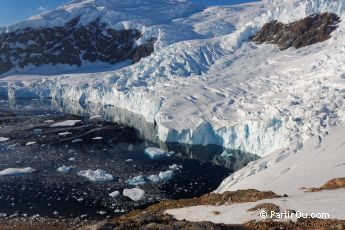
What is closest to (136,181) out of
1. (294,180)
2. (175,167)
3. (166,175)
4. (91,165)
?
(166,175)

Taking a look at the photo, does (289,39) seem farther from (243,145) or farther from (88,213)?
(88,213)

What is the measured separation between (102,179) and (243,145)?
15299 mm

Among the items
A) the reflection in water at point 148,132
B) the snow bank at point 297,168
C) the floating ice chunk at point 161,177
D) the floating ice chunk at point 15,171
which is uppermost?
the snow bank at point 297,168

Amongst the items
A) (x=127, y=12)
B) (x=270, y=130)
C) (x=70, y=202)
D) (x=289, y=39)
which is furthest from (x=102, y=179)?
(x=127, y=12)

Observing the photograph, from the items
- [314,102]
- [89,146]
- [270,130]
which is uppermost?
[314,102]

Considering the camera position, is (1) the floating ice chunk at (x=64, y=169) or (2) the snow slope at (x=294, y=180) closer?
(2) the snow slope at (x=294, y=180)

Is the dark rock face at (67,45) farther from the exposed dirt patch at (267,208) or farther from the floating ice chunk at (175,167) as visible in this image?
the exposed dirt patch at (267,208)

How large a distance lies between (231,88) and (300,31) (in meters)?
18.5

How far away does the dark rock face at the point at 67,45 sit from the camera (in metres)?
100

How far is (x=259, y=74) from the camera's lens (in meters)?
57.2

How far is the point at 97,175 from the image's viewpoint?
36.6 metres

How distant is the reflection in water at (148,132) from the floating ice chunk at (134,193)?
33.1 ft

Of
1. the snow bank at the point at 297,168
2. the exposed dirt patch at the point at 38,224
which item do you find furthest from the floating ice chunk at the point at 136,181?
the exposed dirt patch at the point at 38,224

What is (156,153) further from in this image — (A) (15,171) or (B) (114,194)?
(A) (15,171)
